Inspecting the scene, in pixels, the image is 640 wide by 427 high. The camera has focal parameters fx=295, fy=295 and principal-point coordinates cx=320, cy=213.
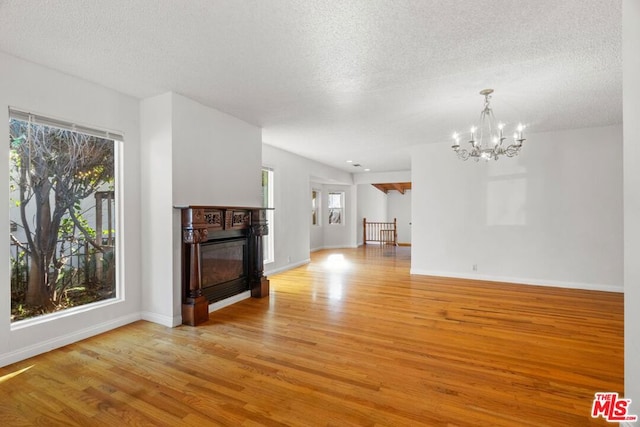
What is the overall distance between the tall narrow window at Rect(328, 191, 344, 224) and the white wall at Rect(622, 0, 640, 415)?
29.8ft

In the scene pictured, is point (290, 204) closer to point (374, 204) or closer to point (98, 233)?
point (98, 233)

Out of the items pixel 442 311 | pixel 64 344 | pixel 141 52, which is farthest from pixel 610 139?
pixel 64 344

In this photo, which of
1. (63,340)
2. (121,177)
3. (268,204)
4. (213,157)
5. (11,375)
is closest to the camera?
(11,375)

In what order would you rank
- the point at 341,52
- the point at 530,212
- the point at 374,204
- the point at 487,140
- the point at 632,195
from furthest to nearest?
the point at 374,204 → the point at 487,140 → the point at 530,212 → the point at 341,52 → the point at 632,195

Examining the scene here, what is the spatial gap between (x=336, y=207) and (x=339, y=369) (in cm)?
840

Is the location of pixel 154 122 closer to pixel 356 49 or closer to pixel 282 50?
pixel 282 50

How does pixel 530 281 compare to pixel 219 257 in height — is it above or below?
below

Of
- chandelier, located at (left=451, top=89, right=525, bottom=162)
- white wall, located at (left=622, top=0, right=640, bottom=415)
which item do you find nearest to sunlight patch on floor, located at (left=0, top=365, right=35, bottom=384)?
white wall, located at (left=622, top=0, right=640, bottom=415)

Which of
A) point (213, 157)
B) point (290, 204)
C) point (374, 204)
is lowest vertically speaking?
point (290, 204)

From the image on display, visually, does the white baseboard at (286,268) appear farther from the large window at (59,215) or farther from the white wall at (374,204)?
the white wall at (374,204)

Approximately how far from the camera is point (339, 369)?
237 centimetres

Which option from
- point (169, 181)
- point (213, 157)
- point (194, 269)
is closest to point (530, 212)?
point (213, 157)

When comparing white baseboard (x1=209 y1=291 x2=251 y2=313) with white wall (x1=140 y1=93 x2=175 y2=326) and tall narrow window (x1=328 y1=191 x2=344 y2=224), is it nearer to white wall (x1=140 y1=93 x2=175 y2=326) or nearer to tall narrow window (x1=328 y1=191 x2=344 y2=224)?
white wall (x1=140 y1=93 x2=175 y2=326)

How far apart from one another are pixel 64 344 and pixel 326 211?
321 inches
